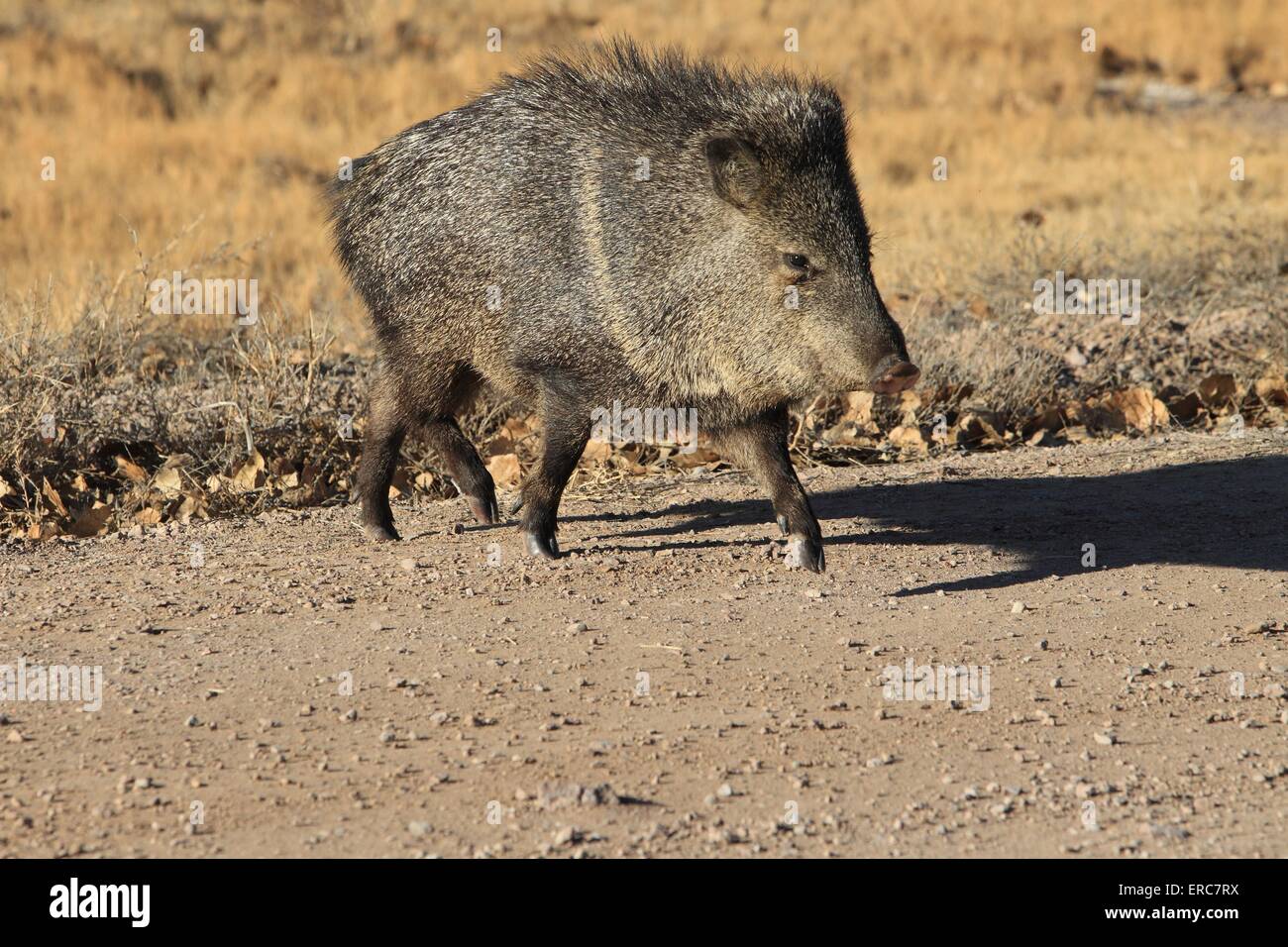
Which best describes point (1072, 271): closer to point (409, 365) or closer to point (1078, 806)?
point (409, 365)

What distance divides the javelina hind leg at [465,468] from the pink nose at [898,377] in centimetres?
192

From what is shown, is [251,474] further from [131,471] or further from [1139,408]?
[1139,408]

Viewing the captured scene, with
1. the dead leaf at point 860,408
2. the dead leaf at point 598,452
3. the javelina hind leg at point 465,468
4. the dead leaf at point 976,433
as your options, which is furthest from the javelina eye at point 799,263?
the dead leaf at point 976,433

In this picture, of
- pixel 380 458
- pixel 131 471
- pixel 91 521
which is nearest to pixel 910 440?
pixel 380 458

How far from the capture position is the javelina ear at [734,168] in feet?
17.0

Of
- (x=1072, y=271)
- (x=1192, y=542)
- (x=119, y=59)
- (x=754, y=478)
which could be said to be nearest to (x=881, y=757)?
(x=754, y=478)

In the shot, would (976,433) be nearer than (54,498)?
No

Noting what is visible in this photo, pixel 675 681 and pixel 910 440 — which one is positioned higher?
pixel 910 440

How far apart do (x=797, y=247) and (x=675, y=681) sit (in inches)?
61.3

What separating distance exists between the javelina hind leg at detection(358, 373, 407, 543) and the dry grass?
0.78 metres

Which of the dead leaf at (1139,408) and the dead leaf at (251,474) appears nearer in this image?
the dead leaf at (251,474)

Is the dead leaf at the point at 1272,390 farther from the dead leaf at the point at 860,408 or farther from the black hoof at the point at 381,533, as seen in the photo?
the black hoof at the point at 381,533

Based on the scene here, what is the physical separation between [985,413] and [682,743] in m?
4.18

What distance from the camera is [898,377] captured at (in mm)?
4746
